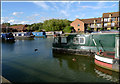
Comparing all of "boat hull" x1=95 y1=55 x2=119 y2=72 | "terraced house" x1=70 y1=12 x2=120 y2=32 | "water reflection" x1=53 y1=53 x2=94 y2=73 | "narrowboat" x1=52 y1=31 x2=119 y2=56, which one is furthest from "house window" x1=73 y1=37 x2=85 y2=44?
"terraced house" x1=70 y1=12 x2=120 y2=32

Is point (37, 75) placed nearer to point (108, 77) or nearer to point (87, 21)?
point (108, 77)

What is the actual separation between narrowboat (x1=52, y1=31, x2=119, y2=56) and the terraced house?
3789cm

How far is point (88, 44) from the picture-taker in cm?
1931

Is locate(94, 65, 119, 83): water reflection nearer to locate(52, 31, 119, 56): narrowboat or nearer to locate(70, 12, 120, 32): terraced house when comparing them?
locate(52, 31, 119, 56): narrowboat

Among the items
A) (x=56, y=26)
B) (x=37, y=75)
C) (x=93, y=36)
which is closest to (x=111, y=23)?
(x=56, y=26)

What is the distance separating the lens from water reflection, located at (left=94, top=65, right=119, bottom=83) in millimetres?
11279

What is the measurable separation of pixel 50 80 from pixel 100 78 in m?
5.49

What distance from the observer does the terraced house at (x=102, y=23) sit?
5375 cm

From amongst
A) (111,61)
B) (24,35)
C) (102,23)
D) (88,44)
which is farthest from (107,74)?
(24,35)

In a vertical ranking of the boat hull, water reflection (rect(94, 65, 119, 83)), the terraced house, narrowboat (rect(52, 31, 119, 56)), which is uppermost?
the terraced house

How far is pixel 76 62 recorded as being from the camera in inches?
666

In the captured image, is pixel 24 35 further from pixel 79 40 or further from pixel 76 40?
pixel 79 40

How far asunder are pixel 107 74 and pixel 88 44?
7.87m

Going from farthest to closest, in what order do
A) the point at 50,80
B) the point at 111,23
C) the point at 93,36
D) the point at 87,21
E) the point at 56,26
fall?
1. the point at 56,26
2. the point at 87,21
3. the point at 111,23
4. the point at 93,36
5. the point at 50,80
